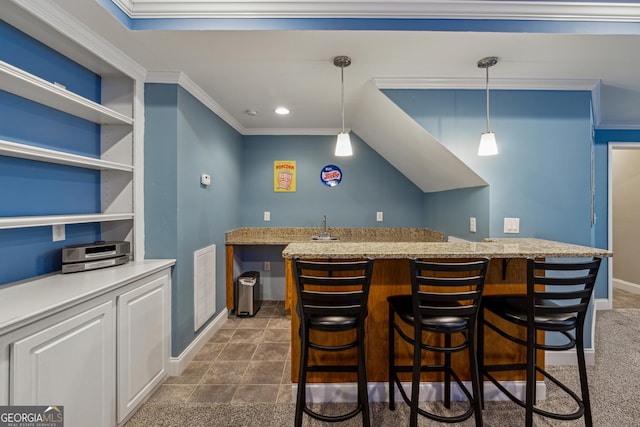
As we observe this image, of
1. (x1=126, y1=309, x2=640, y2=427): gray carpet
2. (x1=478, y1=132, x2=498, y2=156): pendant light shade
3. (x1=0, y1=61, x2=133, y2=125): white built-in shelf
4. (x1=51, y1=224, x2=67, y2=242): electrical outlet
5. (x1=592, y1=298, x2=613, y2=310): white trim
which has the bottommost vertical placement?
(x1=126, y1=309, x2=640, y2=427): gray carpet

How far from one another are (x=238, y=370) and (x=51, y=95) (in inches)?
86.9

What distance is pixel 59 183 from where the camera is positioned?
175 centimetres

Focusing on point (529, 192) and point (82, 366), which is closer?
point (82, 366)

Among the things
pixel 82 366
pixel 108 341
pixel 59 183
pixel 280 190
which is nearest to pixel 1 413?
pixel 82 366

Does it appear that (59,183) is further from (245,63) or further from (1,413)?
(245,63)

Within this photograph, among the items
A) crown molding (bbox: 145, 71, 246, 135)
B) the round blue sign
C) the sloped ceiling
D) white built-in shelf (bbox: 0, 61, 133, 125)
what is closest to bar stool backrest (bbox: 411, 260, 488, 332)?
the sloped ceiling

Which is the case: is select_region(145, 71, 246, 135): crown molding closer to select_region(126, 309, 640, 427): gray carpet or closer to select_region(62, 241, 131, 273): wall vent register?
select_region(62, 241, 131, 273): wall vent register

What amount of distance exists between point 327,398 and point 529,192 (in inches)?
88.6

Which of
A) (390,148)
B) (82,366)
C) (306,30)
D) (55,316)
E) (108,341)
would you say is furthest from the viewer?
(390,148)

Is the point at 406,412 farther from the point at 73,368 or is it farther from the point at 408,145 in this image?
the point at 408,145

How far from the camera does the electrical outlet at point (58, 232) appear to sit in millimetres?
1708

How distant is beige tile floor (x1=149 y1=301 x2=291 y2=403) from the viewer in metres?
1.95

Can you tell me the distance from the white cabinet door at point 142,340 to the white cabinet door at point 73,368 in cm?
7

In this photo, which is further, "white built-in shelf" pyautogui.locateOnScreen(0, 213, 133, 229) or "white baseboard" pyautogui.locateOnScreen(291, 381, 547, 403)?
"white baseboard" pyautogui.locateOnScreen(291, 381, 547, 403)
